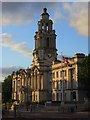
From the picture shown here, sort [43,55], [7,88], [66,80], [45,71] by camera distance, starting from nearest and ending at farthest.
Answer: [66,80], [45,71], [43,55], [7,88]

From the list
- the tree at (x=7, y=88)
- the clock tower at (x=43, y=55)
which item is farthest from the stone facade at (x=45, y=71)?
the tree at (x=7, y=88)

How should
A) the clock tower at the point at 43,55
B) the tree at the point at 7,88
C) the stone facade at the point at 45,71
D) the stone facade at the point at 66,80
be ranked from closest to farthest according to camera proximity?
the stone facade at the point at 66,80 < the stone facade at the point at 45,71 < the clock tower at the point at 43,55 < the tree at the point at 7,88

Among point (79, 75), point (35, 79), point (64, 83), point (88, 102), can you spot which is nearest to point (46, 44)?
point (35, 79)

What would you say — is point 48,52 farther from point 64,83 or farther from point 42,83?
point 64,83

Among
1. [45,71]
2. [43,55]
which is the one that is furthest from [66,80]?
[43,55]

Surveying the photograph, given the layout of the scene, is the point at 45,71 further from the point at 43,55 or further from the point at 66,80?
the point at 66,80

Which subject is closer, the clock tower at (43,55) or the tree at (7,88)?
the clock tower at (43,55)

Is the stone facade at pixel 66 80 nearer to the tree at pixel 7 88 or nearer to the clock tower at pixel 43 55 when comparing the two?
the clock tower at pixel 43 55

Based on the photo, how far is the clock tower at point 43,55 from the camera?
111m

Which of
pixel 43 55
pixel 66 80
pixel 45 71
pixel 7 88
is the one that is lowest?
pixel 7 88

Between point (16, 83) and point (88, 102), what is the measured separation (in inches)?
2939

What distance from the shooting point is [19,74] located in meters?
134

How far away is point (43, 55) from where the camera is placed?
11406cm

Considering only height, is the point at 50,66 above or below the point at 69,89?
above
